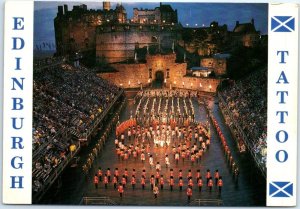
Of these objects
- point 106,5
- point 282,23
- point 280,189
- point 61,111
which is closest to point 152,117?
point 61,111

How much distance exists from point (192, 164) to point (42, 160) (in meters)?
3.71

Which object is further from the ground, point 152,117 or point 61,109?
point 61,109

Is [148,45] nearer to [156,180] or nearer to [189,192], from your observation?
[156,180]

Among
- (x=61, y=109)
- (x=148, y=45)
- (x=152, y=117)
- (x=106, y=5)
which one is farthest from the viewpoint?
(x=152, y=117)

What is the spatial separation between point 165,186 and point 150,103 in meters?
2.76

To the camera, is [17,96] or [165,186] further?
[165,186]

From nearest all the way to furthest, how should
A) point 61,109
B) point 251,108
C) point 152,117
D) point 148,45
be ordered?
point 251,108 → point 61,109 → point 148,45 → point 152,117

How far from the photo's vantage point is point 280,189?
1144cm

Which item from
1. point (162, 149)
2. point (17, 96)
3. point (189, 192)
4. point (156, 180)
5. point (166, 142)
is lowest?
point (189, 192)

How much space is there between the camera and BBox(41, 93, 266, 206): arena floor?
1162 centimetres

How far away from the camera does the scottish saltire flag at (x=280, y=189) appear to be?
1138cm

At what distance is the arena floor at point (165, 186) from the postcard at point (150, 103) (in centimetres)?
3

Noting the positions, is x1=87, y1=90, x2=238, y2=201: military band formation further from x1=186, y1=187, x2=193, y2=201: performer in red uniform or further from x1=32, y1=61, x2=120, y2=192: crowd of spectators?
x1=32, y1=61, x2=120, y2=192: crowd of spectators

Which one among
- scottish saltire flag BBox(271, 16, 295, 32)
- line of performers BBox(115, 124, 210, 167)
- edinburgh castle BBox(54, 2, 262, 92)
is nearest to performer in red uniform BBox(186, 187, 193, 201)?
line of performers BBox(115, 124, 210, 167)
